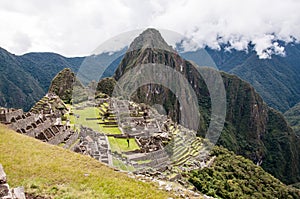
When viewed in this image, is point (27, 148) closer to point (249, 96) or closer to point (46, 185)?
point (46, 185)

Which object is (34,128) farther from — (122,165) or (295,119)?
(295,119)

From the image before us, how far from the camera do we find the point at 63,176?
28.1ft

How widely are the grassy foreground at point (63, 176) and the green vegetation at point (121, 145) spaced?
9.50 m

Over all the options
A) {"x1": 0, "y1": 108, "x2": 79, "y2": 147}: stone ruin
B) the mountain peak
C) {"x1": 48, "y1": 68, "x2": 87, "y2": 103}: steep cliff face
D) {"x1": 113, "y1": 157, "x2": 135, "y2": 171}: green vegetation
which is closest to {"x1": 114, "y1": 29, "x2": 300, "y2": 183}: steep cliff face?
the mountain peak

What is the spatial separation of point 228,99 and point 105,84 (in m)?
110

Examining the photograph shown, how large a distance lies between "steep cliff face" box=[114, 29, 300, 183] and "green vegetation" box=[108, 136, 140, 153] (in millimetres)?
50257

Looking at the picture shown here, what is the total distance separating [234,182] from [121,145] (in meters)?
13.4

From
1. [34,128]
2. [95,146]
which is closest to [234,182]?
[95,146]

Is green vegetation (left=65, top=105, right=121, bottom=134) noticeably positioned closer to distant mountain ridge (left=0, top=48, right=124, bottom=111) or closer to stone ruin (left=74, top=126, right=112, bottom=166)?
stone ruin (left=74, top=126, right=112, bottom=166)

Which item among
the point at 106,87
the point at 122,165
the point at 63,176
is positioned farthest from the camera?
the point at 106,87

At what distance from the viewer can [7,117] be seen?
1460cm

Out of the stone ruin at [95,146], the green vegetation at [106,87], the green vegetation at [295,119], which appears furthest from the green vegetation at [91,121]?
the green vegetation at [295,119]

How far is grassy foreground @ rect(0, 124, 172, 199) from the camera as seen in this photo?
307 inches

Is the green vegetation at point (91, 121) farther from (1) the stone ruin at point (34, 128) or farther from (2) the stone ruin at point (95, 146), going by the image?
(1) the stone ruin at point (34, 128)
